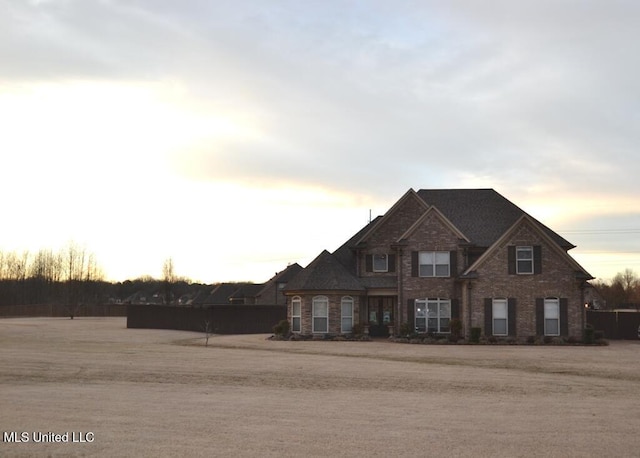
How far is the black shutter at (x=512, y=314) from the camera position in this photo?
131 feet

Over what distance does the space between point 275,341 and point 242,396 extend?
77.4 ft

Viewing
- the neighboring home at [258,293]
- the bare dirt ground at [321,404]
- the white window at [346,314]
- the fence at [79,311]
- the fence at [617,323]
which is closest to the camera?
the bare dirt ground at [321,404]

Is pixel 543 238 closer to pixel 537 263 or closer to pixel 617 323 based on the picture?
pixel 537 263

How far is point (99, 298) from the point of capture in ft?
476

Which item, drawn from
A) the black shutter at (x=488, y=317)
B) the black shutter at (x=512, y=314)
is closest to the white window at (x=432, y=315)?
the black shutter at (x=488, y=317)

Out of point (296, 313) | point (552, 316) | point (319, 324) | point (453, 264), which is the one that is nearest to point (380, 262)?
point (453, 264)

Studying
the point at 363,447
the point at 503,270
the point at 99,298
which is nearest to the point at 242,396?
the point at 363,447

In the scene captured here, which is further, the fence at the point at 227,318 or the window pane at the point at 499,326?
the fence at the point at 227,318

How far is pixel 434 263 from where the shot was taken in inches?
1687

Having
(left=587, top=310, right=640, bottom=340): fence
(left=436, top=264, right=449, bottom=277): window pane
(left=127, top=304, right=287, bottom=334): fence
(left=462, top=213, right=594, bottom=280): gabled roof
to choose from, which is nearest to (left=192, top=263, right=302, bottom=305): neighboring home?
(left=127, top=304, right=287, bottom=334): fence

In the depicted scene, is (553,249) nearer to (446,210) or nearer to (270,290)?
(446,210)

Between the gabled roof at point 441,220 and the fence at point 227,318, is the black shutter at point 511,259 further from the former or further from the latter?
the fence at point 227,318

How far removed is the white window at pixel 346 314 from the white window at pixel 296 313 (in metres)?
2.57

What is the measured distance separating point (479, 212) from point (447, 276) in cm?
610
